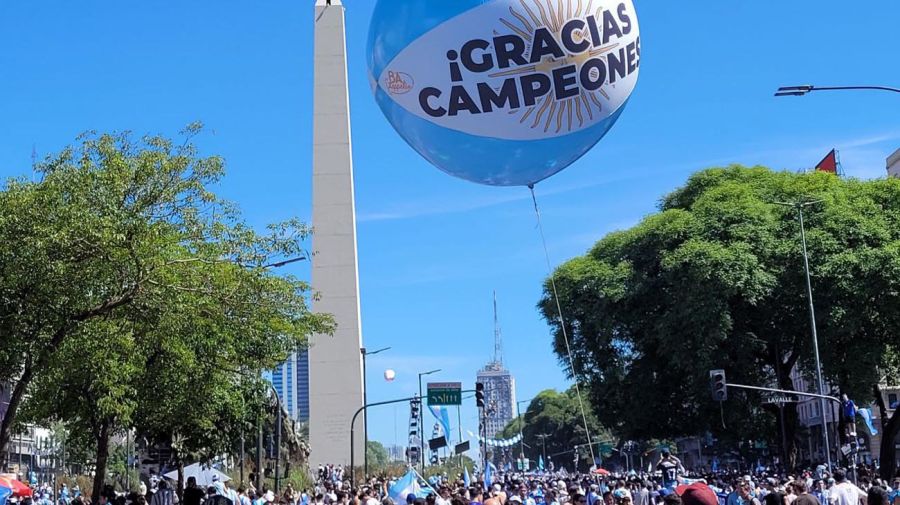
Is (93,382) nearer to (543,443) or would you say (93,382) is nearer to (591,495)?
(591,495)

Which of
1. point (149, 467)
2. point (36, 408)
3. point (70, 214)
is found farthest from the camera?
point (149, 467)

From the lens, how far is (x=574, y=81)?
32.5 feet

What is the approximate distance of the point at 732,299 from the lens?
40.2 metres

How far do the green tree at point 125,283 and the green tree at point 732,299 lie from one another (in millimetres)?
17146

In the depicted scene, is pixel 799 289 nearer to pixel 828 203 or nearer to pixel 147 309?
pixel 828 203

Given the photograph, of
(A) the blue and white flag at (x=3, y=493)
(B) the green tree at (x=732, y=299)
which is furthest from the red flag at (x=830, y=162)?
(A) the blue and white flag at (x=3, y=493)

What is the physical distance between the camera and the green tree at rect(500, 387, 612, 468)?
141625 millimetres

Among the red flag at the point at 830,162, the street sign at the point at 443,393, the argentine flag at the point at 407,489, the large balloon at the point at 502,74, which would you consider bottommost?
the argentine flag at the point at 407,489

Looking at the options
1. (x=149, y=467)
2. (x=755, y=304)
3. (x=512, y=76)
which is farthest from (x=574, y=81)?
(x=755, y=304)

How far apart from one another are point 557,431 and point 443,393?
4315 inches

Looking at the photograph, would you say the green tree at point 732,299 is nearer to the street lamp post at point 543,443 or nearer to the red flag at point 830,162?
the red flag at point 830,162

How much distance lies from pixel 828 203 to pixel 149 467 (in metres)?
25.6

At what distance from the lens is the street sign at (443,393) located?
1762 inches

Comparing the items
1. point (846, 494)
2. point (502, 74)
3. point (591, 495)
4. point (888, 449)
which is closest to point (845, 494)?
point (846, 494)
